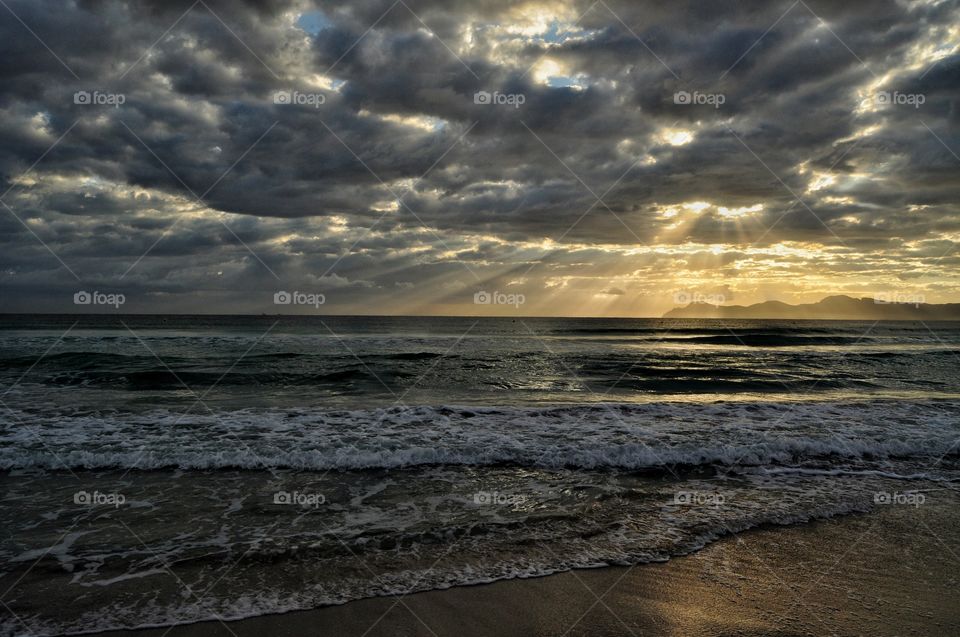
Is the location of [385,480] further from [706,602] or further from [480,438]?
[706,602]

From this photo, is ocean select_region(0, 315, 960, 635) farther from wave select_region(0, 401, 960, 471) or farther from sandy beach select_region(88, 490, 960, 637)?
sandy beach select_region(88, 490, 960, 637)

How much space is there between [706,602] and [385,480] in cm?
524

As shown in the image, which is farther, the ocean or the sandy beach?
the ocean

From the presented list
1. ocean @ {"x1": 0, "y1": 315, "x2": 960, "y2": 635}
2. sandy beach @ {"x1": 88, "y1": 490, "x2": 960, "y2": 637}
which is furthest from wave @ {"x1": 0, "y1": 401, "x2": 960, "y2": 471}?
sandy beach @ {"x1": 88, "y1": 490, "x2": 960, "y2": 637}

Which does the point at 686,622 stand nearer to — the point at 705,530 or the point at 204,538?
the point at 705,530

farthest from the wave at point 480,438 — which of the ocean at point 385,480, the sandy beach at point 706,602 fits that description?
the sandy beach at point 706,602

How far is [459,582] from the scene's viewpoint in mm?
5094

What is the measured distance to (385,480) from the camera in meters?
8.52

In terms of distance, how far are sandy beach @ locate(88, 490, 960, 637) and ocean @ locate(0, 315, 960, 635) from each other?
246 mm

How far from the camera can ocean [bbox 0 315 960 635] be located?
5.21 meters

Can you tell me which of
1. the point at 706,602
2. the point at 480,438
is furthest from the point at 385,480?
the point at 706,602

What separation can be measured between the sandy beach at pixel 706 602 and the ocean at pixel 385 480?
25 centimetres

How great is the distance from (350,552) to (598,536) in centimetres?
294

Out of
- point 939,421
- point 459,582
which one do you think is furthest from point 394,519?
point 939,421
